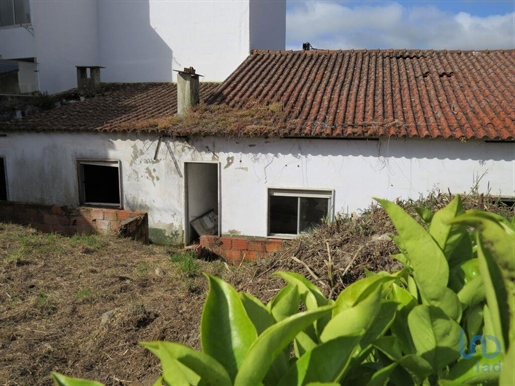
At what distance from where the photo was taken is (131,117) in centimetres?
1141

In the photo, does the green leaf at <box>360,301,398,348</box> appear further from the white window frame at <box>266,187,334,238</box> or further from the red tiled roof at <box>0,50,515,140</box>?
the white window frame at <box>266,187,334,238</box>

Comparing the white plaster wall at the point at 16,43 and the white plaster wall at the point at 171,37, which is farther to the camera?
the white plaster wall at the point at 171,37

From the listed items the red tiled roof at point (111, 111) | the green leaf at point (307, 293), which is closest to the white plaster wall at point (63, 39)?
the red tiled roof at point (111, 111)

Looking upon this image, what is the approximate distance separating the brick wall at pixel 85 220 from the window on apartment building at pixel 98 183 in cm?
118

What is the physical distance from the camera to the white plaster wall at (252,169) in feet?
29.3

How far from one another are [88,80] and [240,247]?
9.74m

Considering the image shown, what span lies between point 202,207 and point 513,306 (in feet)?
36.1

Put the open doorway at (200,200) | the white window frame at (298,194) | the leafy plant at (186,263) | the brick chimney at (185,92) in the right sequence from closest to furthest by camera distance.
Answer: the leafy plant at (186,263) → the white window frame at (298,194) → the open doorway at (200,200) → the brick chimney at (185,92)

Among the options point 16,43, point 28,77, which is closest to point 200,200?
point 28,77

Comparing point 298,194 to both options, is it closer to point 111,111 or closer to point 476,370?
point 111,111

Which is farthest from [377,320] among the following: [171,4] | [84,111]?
[171,4]

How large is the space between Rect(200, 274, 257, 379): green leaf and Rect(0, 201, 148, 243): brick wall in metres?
8.98

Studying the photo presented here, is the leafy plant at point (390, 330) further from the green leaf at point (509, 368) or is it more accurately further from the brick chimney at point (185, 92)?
the brick chimney at point (185, 92)

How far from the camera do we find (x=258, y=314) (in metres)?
1.27
